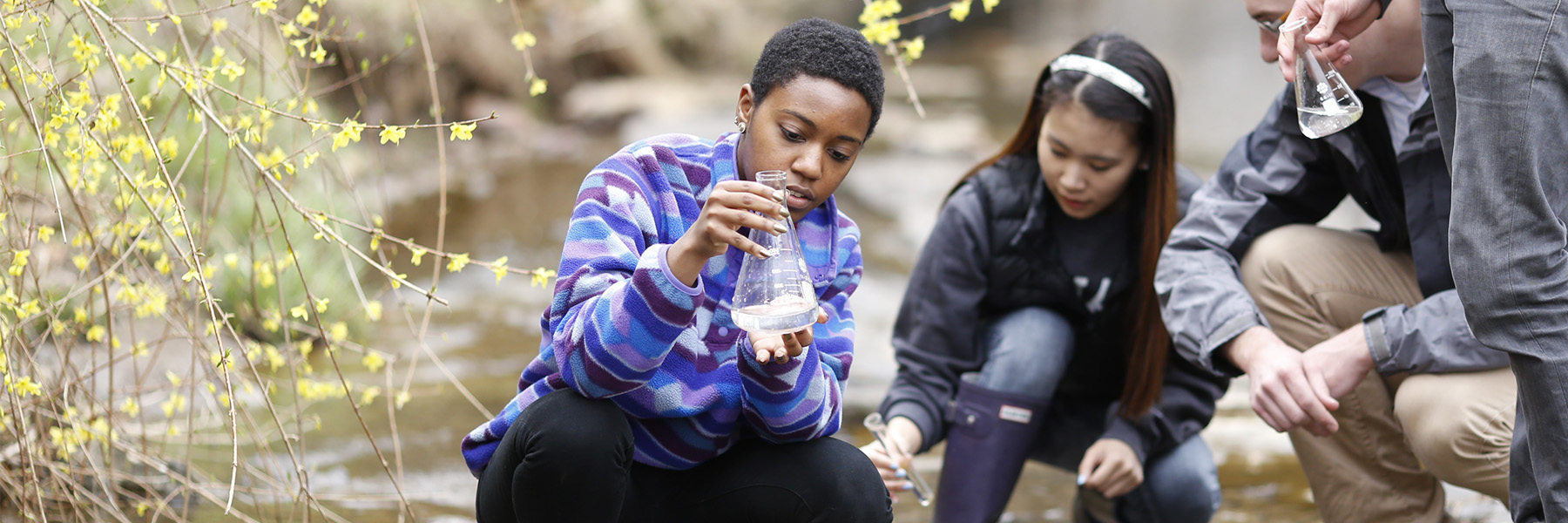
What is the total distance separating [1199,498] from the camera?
229 cm

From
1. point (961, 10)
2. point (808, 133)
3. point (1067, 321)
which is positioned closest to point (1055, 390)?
point (1067, 321)

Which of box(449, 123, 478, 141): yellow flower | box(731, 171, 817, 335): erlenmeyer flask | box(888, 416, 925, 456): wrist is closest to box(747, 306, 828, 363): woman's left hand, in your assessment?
box(731, 171, 817, 335): erlenmeyer flask

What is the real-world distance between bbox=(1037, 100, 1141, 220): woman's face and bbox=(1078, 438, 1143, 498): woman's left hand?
45cm

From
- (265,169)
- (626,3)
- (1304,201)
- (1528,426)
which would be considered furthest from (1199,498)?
(626,3)

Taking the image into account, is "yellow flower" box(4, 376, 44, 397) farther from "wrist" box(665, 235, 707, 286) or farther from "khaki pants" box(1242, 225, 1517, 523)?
"khaki pants" box(1242, 225, 1517, 523)

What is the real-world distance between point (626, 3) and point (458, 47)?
217cm

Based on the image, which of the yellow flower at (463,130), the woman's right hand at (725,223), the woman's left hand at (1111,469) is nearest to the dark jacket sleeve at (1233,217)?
the woman's left hand at (1111,469)

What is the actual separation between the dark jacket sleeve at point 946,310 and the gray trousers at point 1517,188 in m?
0.97

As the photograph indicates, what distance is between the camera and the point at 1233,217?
7.43 ft

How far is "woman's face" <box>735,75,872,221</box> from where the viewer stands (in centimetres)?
162

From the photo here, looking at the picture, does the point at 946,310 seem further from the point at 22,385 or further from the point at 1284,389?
the point at 22,385

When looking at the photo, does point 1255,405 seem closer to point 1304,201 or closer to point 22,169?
point 1304,201

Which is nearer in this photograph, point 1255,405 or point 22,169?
point 1255,405

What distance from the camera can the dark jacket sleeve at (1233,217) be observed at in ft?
6.89
